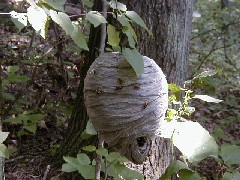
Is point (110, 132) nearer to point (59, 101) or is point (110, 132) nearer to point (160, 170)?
point (160, 170)

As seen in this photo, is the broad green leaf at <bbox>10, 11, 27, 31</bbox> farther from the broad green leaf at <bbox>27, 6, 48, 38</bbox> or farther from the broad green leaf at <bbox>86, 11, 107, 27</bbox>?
the broad green leaf at <bbox>86, 11, 107, 27</bbox>

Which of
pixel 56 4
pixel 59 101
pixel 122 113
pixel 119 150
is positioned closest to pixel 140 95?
pixel 122 113

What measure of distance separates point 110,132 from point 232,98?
13.2 feet

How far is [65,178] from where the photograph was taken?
2.25 m

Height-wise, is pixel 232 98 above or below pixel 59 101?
below

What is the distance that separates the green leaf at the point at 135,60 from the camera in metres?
1.18

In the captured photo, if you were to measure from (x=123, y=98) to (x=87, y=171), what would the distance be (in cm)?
32

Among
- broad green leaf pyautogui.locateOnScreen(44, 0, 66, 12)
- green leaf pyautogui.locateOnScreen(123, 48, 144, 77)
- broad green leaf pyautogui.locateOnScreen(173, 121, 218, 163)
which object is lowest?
broad green leaf pyautogui.locateOnScreen(173, 121, 218, 163)

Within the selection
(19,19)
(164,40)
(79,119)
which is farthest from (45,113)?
(19,19)

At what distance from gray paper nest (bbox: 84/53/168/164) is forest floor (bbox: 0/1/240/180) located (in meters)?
0.61

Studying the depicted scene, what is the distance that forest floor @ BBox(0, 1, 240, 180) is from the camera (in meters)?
2.52

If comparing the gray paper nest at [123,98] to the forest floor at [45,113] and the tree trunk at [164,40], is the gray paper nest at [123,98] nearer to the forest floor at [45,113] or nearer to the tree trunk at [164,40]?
the forest floor at [45,113]

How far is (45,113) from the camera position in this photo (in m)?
3.15

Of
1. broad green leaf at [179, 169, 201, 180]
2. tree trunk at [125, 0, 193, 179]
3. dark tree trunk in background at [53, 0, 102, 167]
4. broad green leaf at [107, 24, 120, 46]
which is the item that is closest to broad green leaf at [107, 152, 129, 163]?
broad green leaf at [179, 169, 201, 180]
